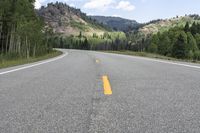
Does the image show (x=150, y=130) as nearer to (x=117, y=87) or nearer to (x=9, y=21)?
(x=117, y=87)

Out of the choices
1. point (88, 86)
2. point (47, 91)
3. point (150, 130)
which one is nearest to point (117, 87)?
point (88, 86)

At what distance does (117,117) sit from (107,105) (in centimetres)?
69

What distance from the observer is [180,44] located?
2432 inches

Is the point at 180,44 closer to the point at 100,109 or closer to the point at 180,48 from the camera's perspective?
the point at 180,48

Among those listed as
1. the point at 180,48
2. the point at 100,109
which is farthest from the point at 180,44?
the point at 100,109

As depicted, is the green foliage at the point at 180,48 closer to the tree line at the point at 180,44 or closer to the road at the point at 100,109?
the tree line at the point at 180,44

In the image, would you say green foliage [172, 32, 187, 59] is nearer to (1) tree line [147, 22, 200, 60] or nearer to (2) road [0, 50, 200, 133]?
A: (1) tree line [147, 22, 200, 60]

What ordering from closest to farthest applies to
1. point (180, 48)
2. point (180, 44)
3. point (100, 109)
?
point (100, 109), point (180, 48), point (180, 44)

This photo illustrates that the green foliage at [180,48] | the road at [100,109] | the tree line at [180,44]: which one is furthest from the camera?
the tree line at [180,44]

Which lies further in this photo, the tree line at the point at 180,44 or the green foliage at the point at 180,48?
the tree line at the point at 180,44

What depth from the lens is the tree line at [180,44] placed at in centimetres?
6156

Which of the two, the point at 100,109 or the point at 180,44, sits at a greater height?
the point at 180,44

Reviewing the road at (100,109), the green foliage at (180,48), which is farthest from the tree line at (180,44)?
the road at (100,109)

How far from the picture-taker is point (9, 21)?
142ft
